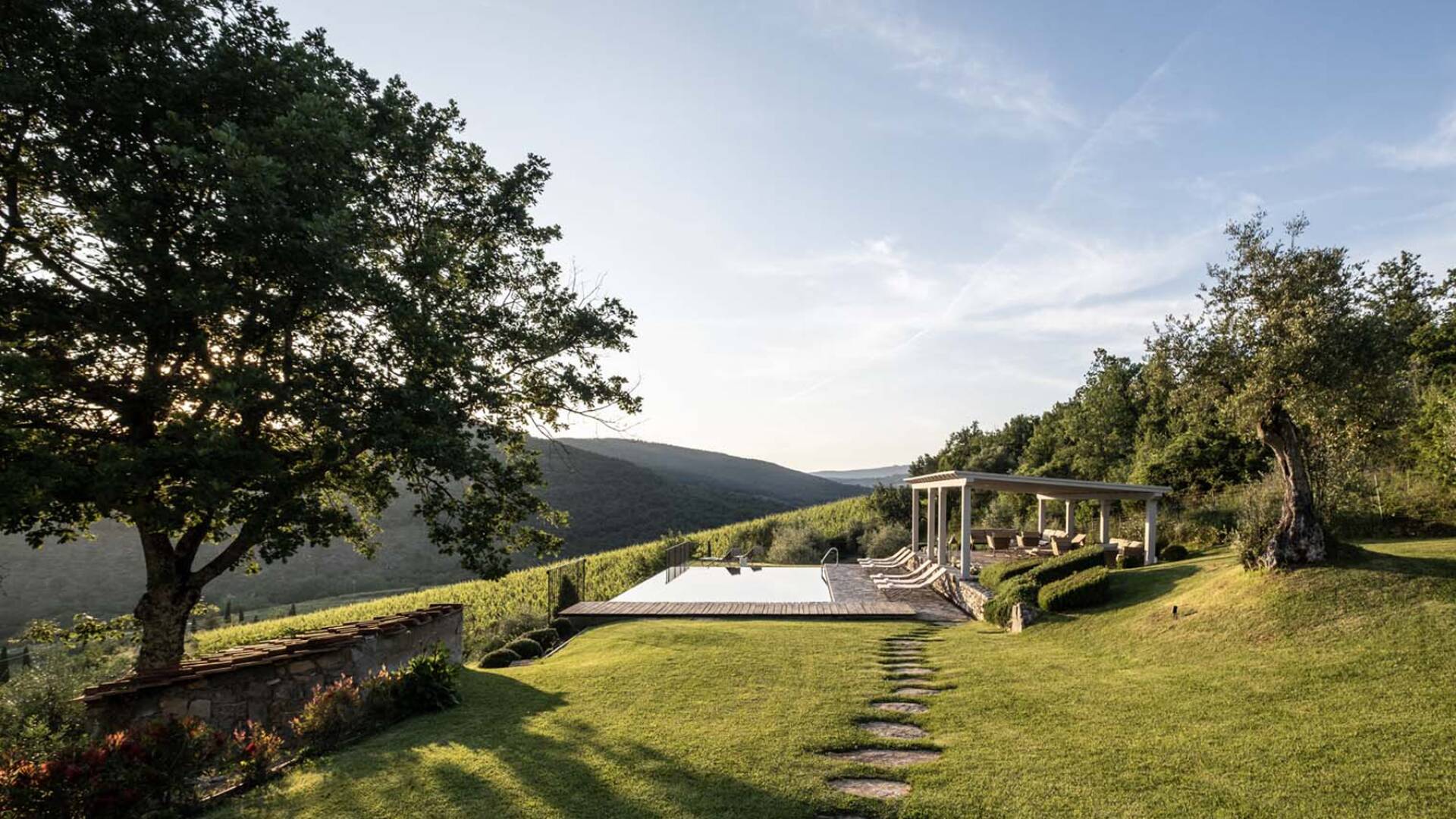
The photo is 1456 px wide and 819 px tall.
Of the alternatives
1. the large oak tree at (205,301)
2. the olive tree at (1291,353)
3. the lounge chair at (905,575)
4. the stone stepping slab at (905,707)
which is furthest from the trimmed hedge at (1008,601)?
the large oak tree at (205,301)

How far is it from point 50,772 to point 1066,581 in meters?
13.1

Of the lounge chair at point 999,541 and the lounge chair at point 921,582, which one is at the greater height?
the lounge chair at point 999,541

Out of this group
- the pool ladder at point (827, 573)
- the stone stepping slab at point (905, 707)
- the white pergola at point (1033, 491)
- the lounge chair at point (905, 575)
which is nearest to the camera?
the stone stepping slab at point (905, 707)

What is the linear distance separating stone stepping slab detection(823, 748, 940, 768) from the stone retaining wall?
20.3ft

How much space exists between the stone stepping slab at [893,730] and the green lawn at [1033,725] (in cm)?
21

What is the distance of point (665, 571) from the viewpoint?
20562mm

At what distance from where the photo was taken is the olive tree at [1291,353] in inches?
362

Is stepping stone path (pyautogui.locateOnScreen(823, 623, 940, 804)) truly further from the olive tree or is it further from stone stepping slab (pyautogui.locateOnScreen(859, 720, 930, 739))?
the olive tree

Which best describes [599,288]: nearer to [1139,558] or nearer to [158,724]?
[158,724]

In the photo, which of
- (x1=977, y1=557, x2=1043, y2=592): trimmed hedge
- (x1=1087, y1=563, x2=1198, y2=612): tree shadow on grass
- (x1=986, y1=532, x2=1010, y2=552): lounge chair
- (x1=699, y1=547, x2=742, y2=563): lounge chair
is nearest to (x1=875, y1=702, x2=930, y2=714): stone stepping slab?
(x1=1087, y1=563, x2=1198, y2=612): tree shadow on grass

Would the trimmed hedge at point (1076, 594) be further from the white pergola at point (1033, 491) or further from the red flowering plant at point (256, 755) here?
the red flowering plant at point (256, 755)

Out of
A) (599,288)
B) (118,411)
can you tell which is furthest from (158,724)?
(599,288)

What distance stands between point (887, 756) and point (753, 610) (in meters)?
8.68

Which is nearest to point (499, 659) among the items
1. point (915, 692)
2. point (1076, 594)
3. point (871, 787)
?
point (915, 692)
